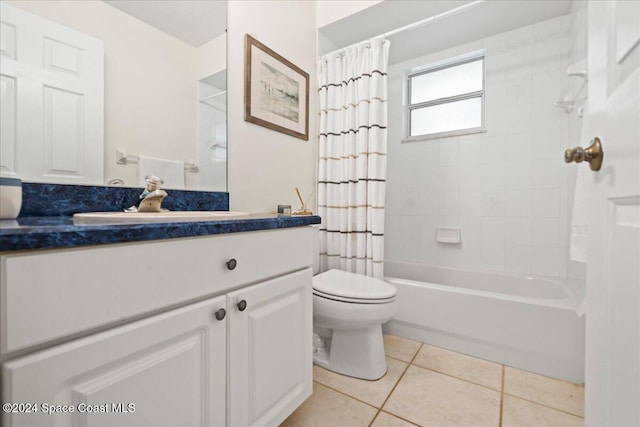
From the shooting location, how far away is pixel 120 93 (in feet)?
3.33

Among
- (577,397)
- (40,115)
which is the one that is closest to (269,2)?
(40,115)

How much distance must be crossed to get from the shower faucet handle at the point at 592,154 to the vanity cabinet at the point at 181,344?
0.75m

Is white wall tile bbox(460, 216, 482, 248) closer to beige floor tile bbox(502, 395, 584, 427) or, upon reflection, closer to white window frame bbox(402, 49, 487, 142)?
white window frame bbox(402, 49, 487, 142)

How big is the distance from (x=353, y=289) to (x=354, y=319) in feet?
0.46

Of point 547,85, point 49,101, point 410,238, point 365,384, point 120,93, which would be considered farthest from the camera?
point 410,238

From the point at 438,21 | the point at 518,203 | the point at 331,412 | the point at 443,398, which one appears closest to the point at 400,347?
the point at 443,398

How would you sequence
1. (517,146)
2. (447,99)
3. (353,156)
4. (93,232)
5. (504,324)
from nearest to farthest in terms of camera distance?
1. (93,232)
2. (504,324)
3. (353,156)
4. (517,146)
5. (447,99)

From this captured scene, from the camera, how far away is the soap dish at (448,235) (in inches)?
90.0

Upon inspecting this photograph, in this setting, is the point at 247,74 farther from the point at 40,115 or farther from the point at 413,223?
the point at 413,223

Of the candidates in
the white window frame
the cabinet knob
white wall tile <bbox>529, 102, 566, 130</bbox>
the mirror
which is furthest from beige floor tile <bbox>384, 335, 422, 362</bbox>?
white wall tile <bbox>529, 102, 566, 130</bbox>

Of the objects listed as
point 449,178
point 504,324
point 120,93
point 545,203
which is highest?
point 120,93

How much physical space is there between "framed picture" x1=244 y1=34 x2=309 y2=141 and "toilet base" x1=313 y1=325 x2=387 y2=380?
1250mm

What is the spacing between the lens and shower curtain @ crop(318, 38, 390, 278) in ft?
5.68

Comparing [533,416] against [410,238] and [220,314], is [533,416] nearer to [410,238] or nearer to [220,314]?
[220,314]
